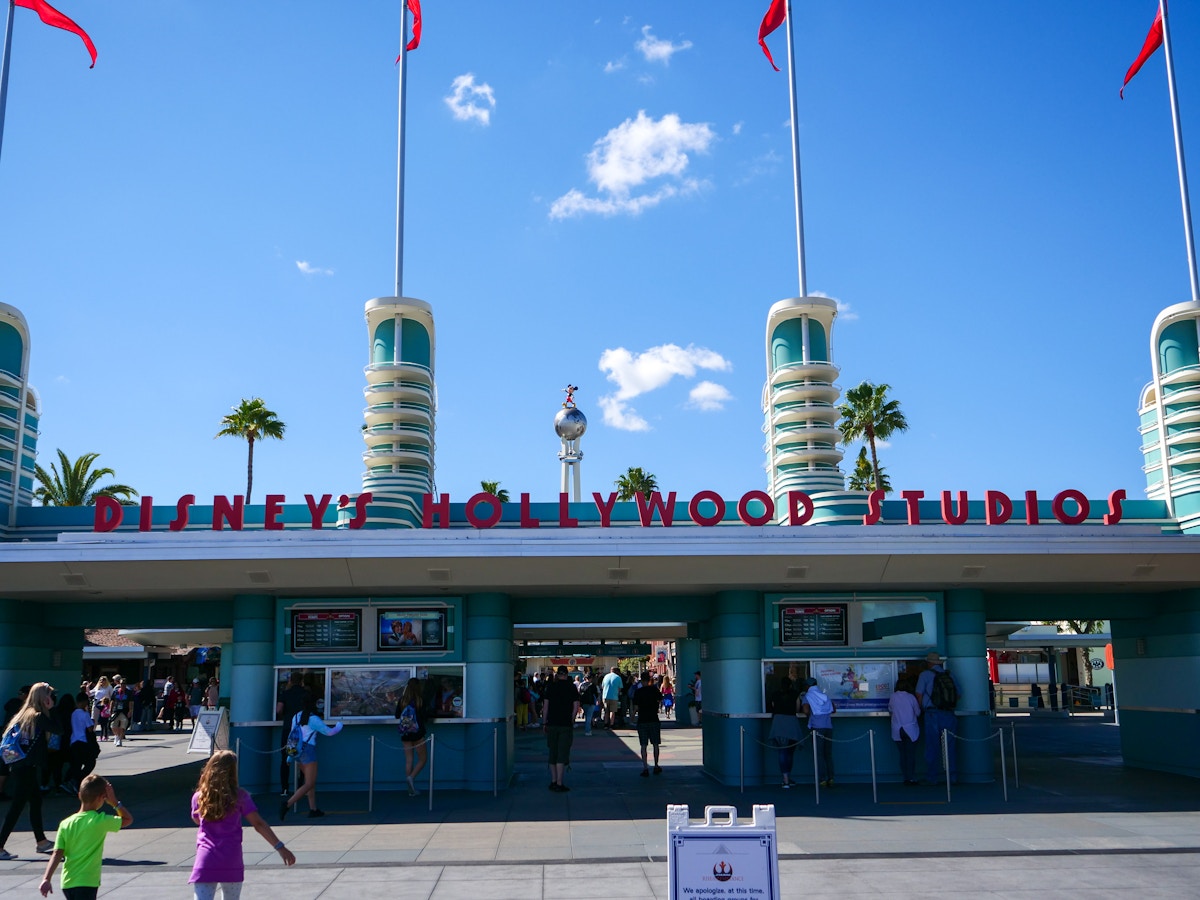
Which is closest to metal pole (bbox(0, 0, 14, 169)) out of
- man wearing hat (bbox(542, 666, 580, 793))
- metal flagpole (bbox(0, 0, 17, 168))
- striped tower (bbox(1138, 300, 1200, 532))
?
metal flagpole (bbox(0, 0, 17, 168))

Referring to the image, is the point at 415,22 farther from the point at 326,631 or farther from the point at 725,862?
the point at 725,862

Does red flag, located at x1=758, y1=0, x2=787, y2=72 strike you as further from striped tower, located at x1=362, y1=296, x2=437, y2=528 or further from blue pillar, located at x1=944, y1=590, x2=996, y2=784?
blue pillar, located at x1=944, y1=590, x2=996, y2=784

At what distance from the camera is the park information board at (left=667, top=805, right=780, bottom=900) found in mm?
7176

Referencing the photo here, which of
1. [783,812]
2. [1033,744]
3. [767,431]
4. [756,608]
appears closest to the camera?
[783,812]

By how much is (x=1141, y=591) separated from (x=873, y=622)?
5360 millimetres

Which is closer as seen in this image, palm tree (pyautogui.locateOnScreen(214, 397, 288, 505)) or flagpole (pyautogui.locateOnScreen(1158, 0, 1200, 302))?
flagpole (pyautogui.locateOnScreen(1158, 0, 1200, 302))

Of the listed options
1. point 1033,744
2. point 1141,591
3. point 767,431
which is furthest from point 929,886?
point 1033,744

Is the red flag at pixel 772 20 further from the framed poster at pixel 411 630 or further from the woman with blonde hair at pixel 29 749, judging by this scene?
the woman with blonde hair at pixel 29 749

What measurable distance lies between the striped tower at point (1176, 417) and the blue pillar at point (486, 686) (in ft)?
40.2

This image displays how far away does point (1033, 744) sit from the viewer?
25828 mm

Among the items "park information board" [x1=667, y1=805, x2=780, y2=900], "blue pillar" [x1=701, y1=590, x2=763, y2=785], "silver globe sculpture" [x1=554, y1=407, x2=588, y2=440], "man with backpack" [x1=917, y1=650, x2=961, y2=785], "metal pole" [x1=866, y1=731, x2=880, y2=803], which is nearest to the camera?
"park information board" [x1=667, y1=805, x2=780, y2=900]

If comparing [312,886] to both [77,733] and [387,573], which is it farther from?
[77,733]

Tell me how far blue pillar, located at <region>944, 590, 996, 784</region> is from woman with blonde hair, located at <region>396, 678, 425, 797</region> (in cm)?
813

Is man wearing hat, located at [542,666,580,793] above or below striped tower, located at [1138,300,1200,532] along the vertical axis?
below
